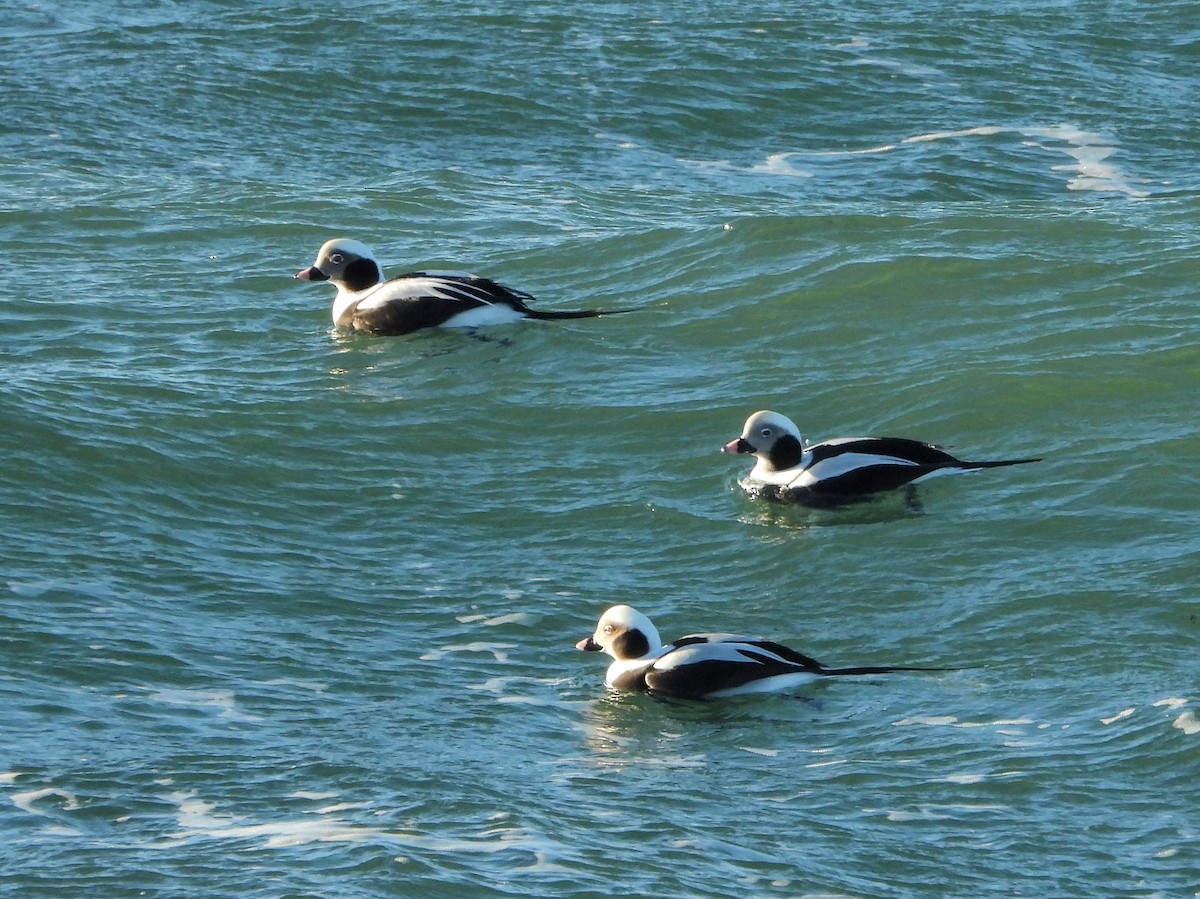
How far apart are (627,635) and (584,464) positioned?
11.7 feet

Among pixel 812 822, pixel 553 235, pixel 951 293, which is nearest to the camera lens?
pixel 812 822

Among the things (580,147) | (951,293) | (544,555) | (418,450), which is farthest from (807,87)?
(544,555)

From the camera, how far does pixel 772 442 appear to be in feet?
40.7

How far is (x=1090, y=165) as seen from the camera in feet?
69.3

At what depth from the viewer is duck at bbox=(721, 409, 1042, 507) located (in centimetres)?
1210

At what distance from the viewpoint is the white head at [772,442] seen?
12383mm

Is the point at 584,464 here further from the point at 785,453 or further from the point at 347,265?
the point at 347,265

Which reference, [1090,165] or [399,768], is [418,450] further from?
[1090,165]

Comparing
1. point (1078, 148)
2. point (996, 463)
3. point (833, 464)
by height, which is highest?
point (1078, 148)

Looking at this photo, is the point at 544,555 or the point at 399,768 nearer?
the point at 399,768

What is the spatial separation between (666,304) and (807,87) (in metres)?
8.26

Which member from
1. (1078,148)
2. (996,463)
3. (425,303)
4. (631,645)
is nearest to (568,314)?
(425,303)

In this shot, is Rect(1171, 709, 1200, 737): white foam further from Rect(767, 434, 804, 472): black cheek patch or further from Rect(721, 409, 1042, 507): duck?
Rect(767, 434, 804, 472): black cheek patch

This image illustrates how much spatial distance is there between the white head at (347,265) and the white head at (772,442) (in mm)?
4737
